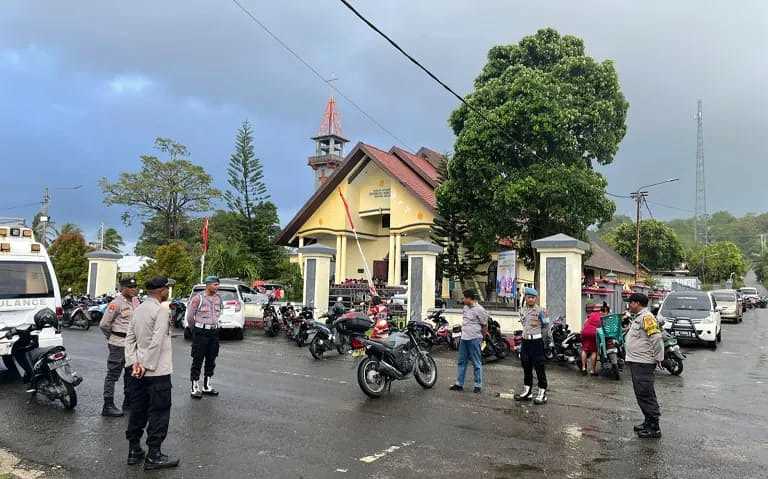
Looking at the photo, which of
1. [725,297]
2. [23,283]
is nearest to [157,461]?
[23,283]

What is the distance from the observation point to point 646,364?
616 centimetres

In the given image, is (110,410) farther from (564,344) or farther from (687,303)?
(687,303)

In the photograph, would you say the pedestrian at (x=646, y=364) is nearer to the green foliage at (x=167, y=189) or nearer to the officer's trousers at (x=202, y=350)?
the officer's trousers at (x=202, y=350)

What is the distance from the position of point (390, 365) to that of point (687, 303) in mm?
11524

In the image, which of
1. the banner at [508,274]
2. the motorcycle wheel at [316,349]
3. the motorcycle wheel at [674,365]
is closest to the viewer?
the motorcycle wheel at [674,365]

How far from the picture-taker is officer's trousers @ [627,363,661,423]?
606 cm

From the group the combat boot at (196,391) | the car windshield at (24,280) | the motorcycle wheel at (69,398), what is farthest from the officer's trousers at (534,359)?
the car windshield at (24,280)

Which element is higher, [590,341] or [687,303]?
[687,303]

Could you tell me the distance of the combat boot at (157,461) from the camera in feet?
15.6

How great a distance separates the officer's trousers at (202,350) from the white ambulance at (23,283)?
88.4 inches

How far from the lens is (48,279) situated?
350 inches

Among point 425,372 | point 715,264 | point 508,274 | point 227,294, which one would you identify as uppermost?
point 715,264

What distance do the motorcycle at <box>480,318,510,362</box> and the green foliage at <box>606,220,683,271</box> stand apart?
4533cm

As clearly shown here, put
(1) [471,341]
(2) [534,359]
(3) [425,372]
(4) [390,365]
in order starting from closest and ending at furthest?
(2) [534,359]
(4) [390,365]
(1) [471,341]
(3) [425,372]
